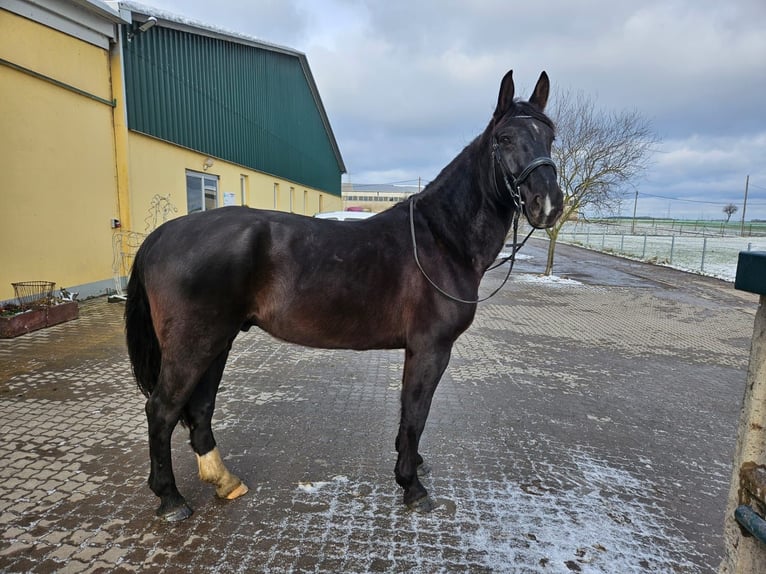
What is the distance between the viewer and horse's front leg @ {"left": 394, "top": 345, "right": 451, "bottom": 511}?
8.55 feet

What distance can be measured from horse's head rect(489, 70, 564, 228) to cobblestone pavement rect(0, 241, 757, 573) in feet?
6.12

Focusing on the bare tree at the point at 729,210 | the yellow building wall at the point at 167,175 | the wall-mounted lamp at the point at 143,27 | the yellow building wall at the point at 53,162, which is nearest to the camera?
the yellow building wall at the point at 53,162

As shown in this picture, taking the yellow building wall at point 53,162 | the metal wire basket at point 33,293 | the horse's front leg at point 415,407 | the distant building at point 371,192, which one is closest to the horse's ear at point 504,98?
the horse's front leg at point 415,407

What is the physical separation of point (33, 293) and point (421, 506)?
7377 millimetres

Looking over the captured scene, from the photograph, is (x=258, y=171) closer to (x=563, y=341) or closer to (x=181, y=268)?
(x=563, y=341)

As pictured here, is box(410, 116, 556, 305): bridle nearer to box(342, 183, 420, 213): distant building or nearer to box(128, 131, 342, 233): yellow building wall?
box(128, 131, 342, 233): yellow building wall

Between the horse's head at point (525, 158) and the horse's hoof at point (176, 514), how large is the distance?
264 centimetres

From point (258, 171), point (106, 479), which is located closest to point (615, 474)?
point (106, 479)

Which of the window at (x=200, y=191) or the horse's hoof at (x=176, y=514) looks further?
the window at (x=200, y=191)

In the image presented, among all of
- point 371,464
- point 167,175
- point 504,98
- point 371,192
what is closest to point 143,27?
point 167,175

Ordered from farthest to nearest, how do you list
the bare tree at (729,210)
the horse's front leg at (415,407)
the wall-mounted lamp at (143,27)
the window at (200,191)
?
the bare tree at (729,210) → the window at (200,191) → the wall-mounted lamp at (143,27) → the horse's front leg at (415,407)

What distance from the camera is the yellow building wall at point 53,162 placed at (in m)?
6.64

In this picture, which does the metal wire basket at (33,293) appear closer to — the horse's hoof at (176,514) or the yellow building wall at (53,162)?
the yellow building wall at (53,162)

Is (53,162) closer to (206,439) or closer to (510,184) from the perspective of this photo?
(206,439)
